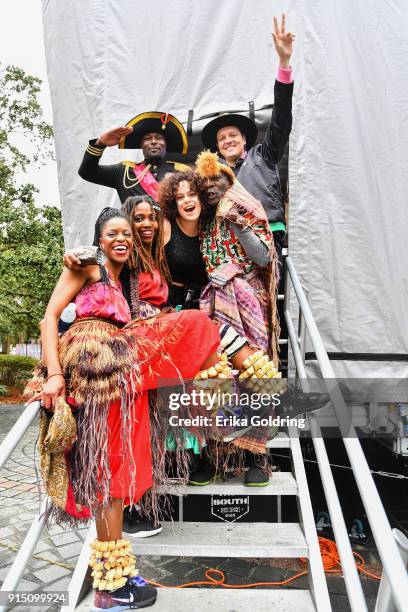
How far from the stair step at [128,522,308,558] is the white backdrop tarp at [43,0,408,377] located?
110 centimetres

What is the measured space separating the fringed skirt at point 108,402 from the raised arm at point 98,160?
1222 mm

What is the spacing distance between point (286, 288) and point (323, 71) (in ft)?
4.65

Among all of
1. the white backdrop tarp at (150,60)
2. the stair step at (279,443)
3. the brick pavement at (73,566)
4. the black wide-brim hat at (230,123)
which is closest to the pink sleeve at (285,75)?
the black wide-brim hat at (230,123)

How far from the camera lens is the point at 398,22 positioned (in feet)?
10.1

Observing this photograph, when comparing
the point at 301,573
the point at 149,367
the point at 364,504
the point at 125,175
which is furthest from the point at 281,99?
the point at 301,573

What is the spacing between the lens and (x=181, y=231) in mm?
2686

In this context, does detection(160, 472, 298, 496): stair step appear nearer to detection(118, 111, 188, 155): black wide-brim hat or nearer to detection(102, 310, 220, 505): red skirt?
detection(102, 310, 220, 505): red skirt

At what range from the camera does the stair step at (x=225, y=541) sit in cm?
216

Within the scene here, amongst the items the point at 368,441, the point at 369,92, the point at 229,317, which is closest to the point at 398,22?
→ the point at 369,92

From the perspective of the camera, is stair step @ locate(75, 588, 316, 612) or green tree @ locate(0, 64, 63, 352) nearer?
stair step @ locate(75, 588, 316, 612)

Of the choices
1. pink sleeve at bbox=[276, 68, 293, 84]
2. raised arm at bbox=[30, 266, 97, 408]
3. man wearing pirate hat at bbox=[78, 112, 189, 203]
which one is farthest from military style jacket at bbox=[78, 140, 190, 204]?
raised arm at bbox=[30, 266, 97, 408]

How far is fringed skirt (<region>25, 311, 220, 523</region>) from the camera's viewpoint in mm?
1833

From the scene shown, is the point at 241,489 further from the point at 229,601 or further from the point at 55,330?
the point at 55,330

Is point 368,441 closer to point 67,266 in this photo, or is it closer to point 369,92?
point 369,92
